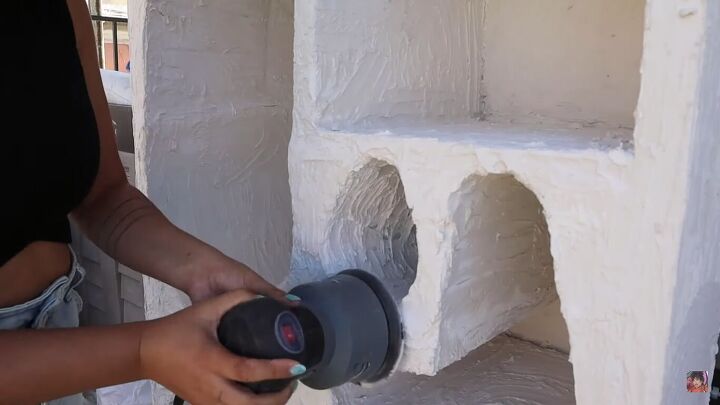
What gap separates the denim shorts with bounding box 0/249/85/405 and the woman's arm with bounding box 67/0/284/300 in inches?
2.3

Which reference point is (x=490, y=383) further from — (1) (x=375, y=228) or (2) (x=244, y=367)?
(2) (x=244, y=367)

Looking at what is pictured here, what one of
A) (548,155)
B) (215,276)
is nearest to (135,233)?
(215,276)

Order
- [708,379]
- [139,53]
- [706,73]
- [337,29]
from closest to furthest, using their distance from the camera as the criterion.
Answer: [706,73]
[708,379]
[337,29]
[139,53]

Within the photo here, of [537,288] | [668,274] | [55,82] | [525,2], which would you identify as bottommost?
[537,288]

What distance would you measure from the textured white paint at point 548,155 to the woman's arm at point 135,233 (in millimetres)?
138

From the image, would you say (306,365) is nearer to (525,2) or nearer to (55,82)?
(55,82)

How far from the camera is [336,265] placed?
2.60 ft

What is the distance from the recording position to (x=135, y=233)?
2.43 feet

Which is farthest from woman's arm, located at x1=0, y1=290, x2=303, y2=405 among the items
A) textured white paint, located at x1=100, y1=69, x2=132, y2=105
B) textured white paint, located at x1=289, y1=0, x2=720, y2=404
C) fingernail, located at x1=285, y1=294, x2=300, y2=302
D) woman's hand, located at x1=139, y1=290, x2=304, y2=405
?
textured white paint, located at x1=100, y1=69, x2=132, y2=105

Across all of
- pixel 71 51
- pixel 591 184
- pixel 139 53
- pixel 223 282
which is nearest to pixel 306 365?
pixel 223 282

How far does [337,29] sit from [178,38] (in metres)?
0.31

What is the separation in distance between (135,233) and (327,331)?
26 centimetres

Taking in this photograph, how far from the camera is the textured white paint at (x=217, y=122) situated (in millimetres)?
948

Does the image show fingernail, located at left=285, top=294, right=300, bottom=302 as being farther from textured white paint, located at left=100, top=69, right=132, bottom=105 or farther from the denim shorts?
textured white paint, located at left=100, top=69, right=132, bottom=105
